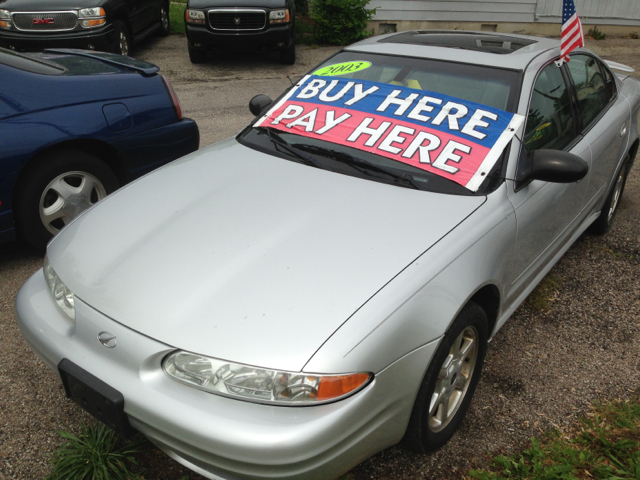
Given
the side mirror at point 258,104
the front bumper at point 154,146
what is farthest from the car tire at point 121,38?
the side mirror at point 258,104

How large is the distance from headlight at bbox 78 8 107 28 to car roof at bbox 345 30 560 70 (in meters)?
5.36

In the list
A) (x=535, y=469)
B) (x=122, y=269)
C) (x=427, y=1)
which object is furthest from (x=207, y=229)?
(x=427, y=1)

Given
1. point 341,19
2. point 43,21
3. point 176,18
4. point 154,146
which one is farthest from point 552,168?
point 176,18

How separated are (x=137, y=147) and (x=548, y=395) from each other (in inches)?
118

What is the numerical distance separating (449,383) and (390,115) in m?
1.34

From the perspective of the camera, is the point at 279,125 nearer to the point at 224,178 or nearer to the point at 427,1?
the point at 224,178

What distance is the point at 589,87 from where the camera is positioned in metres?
3.50

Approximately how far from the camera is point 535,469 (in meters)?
2.21

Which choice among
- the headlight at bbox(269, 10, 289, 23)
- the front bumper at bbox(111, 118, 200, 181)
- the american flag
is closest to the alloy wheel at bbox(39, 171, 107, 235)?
the front bumper at bbox(111, 118, 200, 181)

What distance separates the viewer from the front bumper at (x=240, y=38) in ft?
27.4

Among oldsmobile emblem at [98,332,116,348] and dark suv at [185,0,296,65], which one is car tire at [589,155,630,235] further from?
dark suv at [185,0,296,65]

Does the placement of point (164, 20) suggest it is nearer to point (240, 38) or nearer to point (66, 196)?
point (240, 38)

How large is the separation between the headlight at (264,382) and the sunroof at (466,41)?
217 cm

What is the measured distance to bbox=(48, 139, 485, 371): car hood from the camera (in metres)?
1.83
